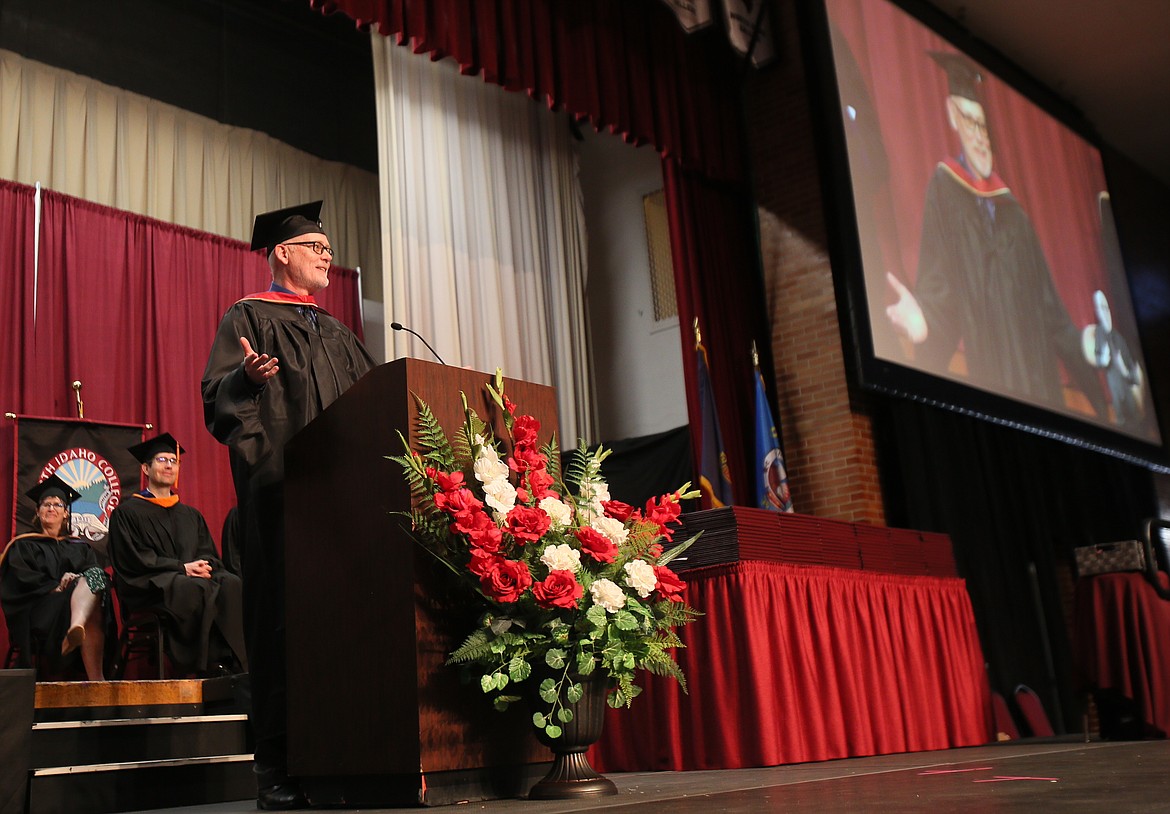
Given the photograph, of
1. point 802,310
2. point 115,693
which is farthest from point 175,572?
point 802,310

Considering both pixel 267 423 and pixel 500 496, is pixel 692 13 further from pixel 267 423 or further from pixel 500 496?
pixel 500 496

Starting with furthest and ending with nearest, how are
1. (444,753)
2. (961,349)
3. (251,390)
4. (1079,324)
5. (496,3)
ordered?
(1079,324) → (961,349) → (496,3) → (251,390) → (444,753)

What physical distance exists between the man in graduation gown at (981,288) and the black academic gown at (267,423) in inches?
157

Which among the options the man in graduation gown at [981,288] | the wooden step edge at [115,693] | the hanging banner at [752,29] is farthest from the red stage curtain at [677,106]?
the wooden step edge at [115,693]

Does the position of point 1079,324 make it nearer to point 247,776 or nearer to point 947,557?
point 947,557

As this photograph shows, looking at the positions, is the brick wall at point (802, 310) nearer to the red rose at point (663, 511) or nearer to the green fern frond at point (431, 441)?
the red rose at point (663, 511)

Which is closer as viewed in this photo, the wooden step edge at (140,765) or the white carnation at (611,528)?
the white carnation at (611,528)

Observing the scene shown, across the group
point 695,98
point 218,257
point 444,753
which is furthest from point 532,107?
point 444,753

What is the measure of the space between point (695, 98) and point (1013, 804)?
5678 mm

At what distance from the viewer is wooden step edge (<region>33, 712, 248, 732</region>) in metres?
2.99

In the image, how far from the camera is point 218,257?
752cm

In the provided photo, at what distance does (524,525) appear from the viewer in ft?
6.98

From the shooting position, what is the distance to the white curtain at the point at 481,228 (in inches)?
239

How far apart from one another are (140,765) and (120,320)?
4522 mm
